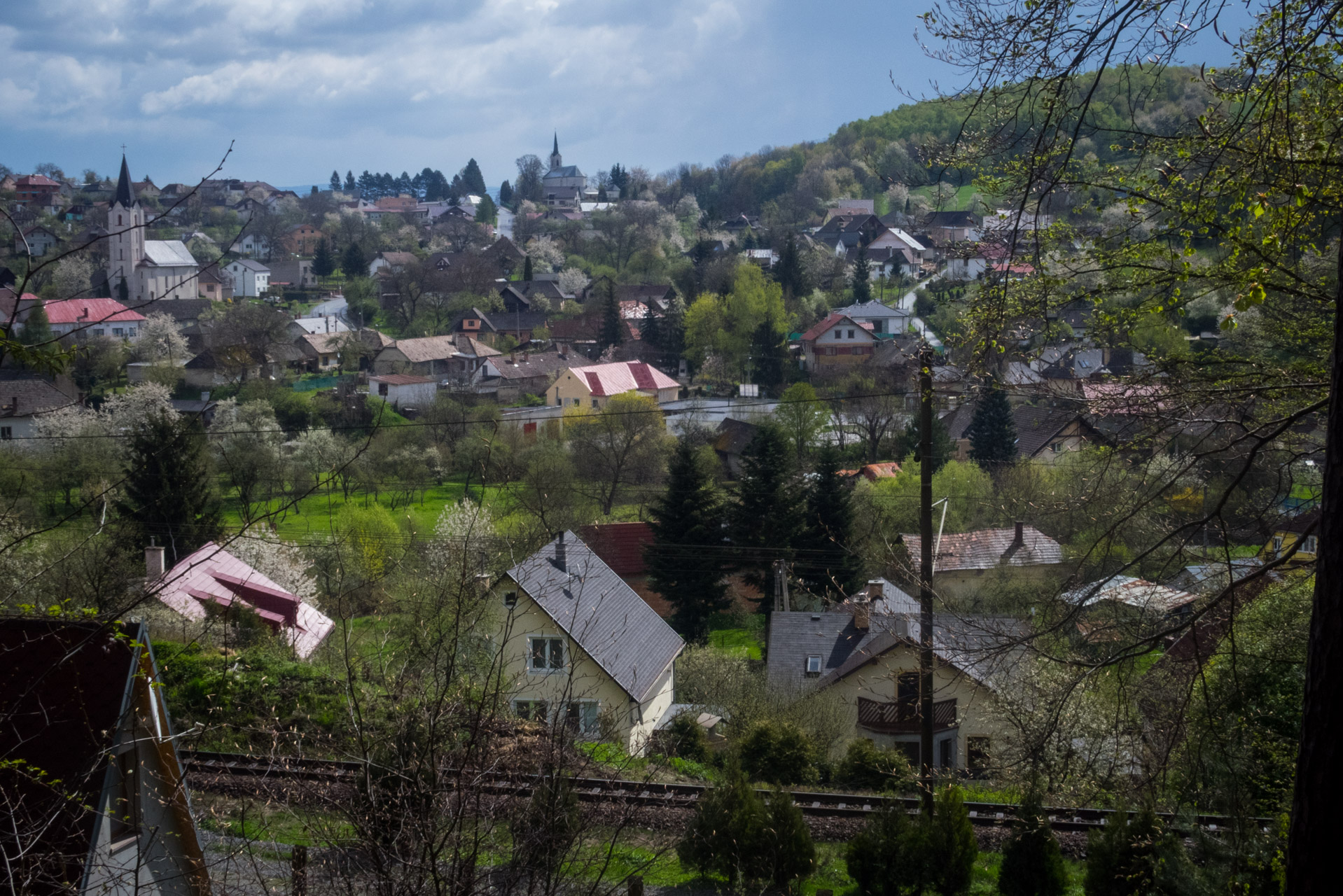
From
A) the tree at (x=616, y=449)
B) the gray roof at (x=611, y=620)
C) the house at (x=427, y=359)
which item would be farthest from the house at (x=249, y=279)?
the gray roof at (x=611, y=620)

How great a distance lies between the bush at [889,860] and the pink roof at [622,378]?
33.4m

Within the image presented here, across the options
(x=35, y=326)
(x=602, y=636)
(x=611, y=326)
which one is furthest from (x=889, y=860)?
(x=611, y=326)

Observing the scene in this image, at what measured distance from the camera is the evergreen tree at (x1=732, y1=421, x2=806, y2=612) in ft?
71.2

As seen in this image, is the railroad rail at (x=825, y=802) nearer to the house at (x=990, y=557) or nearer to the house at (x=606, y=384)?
the house at (x=990, y=557)

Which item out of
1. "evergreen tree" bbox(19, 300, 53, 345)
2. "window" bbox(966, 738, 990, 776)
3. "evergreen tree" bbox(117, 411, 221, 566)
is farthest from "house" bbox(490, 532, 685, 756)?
"evergreen tree" bbox(117, 411, 221, 566)

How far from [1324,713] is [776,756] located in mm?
8803

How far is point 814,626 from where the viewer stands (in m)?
16.9

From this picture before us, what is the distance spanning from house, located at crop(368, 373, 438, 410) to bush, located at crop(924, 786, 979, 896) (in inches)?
1378

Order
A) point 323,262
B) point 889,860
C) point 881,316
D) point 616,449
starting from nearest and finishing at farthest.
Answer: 1. point 889,860
2. point 616,449
3. point 881,316
4. point 323,262

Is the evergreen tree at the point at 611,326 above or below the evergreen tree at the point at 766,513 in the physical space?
above

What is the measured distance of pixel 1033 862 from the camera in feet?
24.2

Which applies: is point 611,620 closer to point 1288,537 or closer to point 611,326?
point 1288,537

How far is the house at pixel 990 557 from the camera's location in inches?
764

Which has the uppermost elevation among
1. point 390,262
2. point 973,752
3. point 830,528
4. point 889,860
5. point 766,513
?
point 390,262
